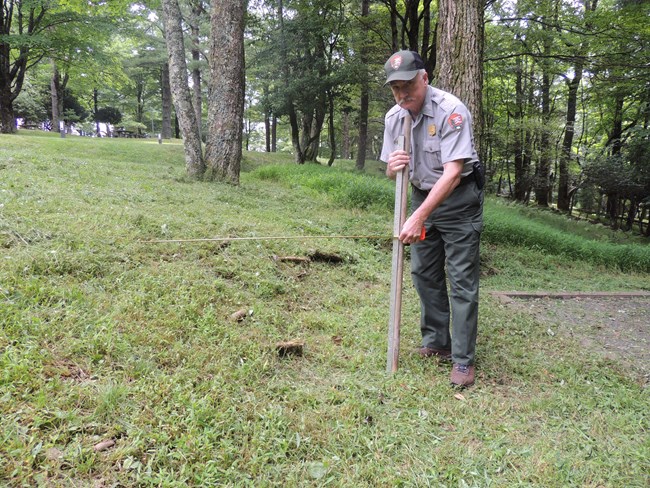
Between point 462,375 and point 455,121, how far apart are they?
1.46 meters

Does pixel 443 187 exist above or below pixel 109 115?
below

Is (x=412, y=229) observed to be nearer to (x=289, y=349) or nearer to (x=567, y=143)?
(x=289, y=349)

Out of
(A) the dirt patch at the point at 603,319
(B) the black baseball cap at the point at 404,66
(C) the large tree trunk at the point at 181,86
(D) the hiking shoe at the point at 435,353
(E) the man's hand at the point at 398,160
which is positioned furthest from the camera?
(C) the large tree trunk at the point at 181,86

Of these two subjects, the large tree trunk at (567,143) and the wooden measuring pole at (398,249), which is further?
the large tree trunk at (567,143)

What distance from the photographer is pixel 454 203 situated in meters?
2.30

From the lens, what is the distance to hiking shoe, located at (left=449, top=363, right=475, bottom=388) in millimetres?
2277

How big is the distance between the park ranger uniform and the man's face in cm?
6

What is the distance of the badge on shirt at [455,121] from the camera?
2.16m

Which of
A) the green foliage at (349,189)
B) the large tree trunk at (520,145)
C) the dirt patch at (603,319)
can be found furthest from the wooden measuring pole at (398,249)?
the large tree trunk at (520,145)

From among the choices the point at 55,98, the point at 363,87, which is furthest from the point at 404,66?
the point at 55,98

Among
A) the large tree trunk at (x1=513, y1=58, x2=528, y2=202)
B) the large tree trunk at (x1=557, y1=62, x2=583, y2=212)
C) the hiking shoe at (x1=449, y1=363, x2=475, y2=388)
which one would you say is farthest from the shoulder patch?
the large tree trunk at (x1=557, y1=62, x2=583, y2=212)

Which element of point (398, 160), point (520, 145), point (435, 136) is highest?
point (520, 145)

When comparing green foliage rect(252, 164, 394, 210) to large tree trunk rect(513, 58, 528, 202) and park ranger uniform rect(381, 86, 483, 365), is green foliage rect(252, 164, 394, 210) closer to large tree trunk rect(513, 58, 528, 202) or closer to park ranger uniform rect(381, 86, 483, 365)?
park ranger uniform rect(381, 86, 483, 365)

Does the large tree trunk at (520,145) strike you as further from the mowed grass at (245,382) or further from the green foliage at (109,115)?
the green foliage at (109,115)
